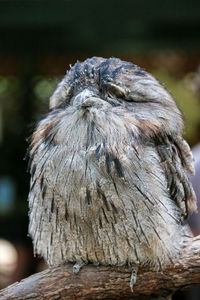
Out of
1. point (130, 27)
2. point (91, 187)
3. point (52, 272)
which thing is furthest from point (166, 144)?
point (130, 27)

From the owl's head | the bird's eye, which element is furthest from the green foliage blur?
the bird's eye

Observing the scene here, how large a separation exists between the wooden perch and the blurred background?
250cm

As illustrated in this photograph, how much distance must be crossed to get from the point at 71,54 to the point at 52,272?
10.8 ft

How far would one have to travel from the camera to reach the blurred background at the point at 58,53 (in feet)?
16.0

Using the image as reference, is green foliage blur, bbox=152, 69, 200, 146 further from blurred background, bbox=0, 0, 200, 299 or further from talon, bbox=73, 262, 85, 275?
talon, bbox=73, 262, 85, 275

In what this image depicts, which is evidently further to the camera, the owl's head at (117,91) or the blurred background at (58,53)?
the blurred background at (58,53)

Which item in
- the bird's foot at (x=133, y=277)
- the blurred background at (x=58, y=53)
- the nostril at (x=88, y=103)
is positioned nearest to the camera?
the nostril at (x=88, y=103)

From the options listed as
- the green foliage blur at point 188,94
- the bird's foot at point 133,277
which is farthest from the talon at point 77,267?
the green foliage blur at point 188,94

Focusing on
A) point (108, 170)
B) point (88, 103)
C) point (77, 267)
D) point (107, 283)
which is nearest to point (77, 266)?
point (77, 267)

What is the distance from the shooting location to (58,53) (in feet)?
17.2

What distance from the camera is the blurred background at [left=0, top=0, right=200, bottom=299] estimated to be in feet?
16.0

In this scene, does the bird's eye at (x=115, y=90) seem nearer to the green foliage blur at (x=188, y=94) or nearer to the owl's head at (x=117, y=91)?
the owl's head at (x=117, y=91)

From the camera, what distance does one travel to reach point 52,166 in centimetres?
216

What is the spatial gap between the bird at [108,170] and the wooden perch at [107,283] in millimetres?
42
